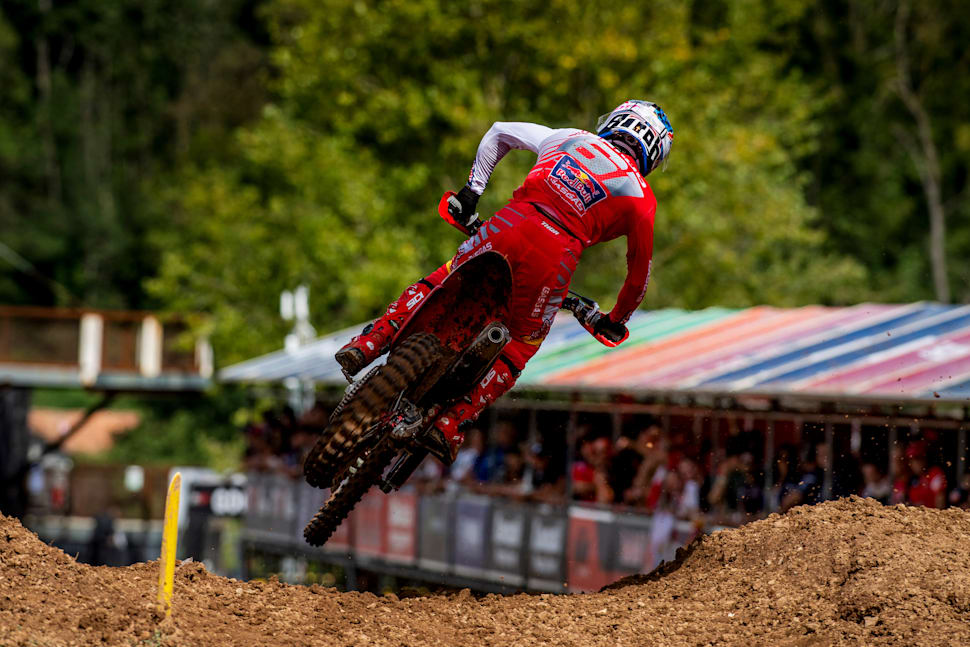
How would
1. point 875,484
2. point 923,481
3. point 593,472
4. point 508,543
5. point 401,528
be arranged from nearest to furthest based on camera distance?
point 923,481 < point 875,484 < point 508,543 < point 593,472 < point 401,528

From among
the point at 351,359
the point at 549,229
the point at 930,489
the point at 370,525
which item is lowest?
the point at 370,525

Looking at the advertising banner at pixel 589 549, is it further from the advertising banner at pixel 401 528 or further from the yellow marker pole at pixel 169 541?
the yellow marker pole at pixel 169 541

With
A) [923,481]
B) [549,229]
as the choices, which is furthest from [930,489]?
[549,229]

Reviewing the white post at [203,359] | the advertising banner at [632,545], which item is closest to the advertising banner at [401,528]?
the advertising banner at [632,545]

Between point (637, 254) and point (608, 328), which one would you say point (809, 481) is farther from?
point (637, 254)

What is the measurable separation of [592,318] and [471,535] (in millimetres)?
8865

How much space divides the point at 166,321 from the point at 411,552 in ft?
62.1

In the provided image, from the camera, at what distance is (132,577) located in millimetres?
7258

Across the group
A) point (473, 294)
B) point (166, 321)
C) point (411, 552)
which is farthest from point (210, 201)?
point (473, 294)

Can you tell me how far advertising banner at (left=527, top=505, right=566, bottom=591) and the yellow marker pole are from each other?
28.4 feet

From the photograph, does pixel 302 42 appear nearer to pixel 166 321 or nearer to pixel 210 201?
pixel 166 321

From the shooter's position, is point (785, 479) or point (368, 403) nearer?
point (368, 403)

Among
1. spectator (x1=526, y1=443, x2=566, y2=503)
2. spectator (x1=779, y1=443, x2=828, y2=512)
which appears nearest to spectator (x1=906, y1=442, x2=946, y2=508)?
spectator (x1=779, y1=443, x2=828, y2=512)

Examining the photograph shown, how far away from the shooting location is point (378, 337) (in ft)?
25.2
